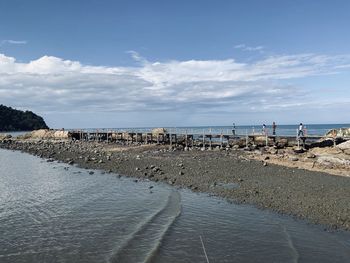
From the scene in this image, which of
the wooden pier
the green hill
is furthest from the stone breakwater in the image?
the green hill

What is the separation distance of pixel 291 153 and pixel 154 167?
11223 mm

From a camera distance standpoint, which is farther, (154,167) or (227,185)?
(154,167)

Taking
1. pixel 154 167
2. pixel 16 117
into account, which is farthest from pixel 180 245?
pixel 16 117

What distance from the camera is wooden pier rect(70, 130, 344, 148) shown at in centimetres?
4053

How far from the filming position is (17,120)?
184 m

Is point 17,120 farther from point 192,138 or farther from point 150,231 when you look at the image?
point 150,231

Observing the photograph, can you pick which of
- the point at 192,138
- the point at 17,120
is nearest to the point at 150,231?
the point at 192,138

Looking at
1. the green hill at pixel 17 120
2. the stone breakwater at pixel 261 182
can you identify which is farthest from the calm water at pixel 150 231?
the green hill at pixel 17 120

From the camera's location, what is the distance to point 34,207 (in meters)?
17.3

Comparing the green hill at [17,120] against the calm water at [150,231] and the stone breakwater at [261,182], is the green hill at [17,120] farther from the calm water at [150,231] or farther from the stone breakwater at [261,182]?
the calm water at [150,231]

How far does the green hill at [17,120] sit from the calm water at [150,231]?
17200cm

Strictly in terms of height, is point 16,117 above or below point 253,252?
above

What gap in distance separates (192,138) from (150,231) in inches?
1543

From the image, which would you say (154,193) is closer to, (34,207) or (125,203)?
(125,203)
